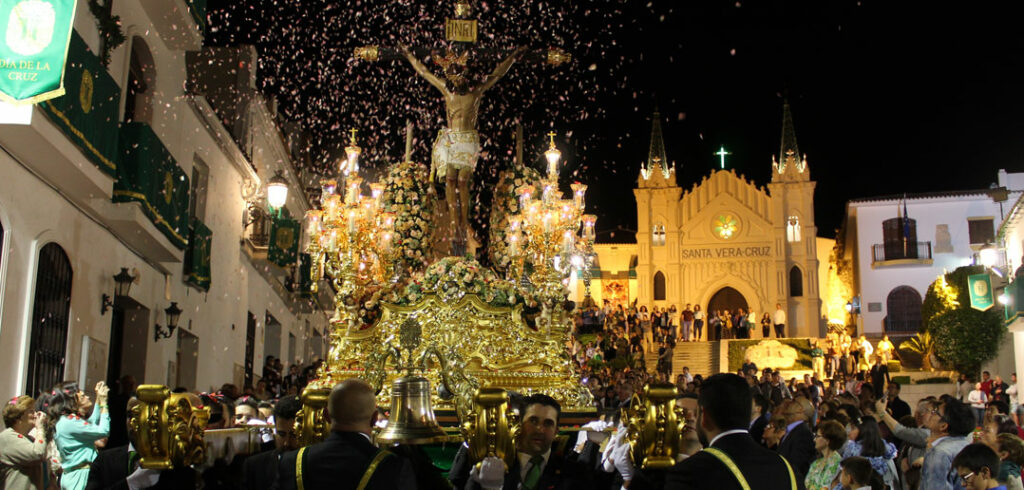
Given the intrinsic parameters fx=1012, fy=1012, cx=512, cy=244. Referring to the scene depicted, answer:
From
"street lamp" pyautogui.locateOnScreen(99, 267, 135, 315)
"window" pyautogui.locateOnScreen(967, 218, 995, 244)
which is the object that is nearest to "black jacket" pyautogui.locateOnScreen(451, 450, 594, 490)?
"street lamp" pyautogui.locateOnScreen(99, 267, 135, 315)

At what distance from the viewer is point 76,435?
8.17 metres

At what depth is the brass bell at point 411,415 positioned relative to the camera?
17.8 ft

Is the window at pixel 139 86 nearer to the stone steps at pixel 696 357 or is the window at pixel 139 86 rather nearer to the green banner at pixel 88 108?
the green banner at pixel 88 108

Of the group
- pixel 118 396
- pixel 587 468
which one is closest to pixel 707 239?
pixel 118 396

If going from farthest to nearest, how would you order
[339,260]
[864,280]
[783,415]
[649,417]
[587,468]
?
[864,280]
[339,260]
[783,415]
[587,468]
[649,417]

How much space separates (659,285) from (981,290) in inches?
1036

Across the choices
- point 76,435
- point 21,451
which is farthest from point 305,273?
point 21,451

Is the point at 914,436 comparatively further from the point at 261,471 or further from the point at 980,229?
the point at 980,229

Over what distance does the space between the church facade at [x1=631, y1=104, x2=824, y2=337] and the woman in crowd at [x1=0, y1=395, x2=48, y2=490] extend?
156ft

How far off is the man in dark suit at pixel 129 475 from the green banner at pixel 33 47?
540 cm

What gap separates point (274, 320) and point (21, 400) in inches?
798

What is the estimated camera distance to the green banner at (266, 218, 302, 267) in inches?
888

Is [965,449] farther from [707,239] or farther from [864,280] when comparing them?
[707,239]

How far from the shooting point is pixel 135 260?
1567 centimetres
